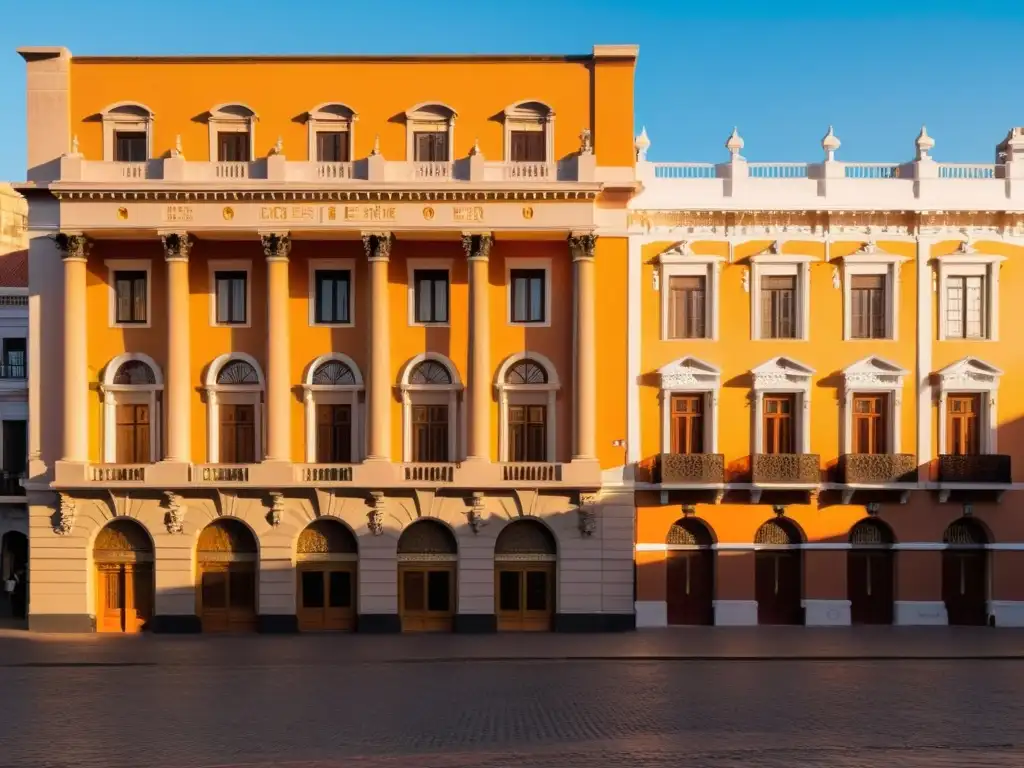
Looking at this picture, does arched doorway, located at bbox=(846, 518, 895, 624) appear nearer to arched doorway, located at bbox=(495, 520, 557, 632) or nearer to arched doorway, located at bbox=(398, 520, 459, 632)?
arched doorway, located at bbox=(495, 520, 557, 632)

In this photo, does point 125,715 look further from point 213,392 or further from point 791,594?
point 791,594

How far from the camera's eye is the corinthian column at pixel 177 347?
35906 millimetres

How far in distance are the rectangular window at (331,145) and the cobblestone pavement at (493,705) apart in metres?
14.7

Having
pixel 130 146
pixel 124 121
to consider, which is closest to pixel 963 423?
pixel 130 146

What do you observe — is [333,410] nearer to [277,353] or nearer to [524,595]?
[277,353]

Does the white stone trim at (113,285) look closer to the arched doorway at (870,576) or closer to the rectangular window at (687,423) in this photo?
the rectangular window at (687,423)

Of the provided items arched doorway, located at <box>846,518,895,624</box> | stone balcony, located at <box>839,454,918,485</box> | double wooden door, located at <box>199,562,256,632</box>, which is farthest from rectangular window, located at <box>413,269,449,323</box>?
arched doorway, located at <box>846,518,895,624</box>

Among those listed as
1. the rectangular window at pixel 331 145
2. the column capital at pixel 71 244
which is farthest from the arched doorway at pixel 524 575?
the column capital at pixel 71 244

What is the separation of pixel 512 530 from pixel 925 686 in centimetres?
1383

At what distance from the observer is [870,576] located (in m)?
37.5

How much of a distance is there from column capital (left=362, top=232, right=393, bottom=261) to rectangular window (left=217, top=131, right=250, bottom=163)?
4.95m

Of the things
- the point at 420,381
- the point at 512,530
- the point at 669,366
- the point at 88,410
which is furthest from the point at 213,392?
the point at 669,366

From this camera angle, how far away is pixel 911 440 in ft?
122

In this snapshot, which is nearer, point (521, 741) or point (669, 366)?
point (521, 741)
